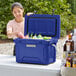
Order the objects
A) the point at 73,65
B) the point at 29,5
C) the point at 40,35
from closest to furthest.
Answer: the point at 73,65
the point at 40,35
the point at 29,5

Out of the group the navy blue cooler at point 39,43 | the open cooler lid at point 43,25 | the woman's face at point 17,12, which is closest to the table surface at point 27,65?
the navy blue cooler at point 39,43

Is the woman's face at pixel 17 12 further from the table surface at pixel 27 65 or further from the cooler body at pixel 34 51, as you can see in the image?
the cooler body at pixel 34 51

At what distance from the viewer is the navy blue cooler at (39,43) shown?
106 inches

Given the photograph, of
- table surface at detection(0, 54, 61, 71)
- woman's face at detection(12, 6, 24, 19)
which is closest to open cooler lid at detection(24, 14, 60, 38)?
table surface at detection(0, 54, 61, 71)

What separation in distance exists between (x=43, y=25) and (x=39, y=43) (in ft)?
1.23

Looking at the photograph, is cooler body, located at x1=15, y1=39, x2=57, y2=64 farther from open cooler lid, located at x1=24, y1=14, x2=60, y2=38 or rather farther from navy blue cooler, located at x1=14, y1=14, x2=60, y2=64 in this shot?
open cooler lid, located at x1=24, y1=14, x2=60, y2=38

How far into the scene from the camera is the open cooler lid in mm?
2918

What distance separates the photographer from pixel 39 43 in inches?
105

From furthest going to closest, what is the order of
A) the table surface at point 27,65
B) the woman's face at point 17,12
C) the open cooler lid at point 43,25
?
the woman's face at point 17,12 → the open cooler lid at point 43,25 → the table surface at point 27,65

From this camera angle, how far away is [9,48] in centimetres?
922

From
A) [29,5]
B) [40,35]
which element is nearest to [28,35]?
[40,35]

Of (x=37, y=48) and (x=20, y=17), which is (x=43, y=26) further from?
(x=20, y=17)

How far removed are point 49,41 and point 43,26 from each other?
38 centimetres

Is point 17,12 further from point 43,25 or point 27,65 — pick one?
point 27,65
